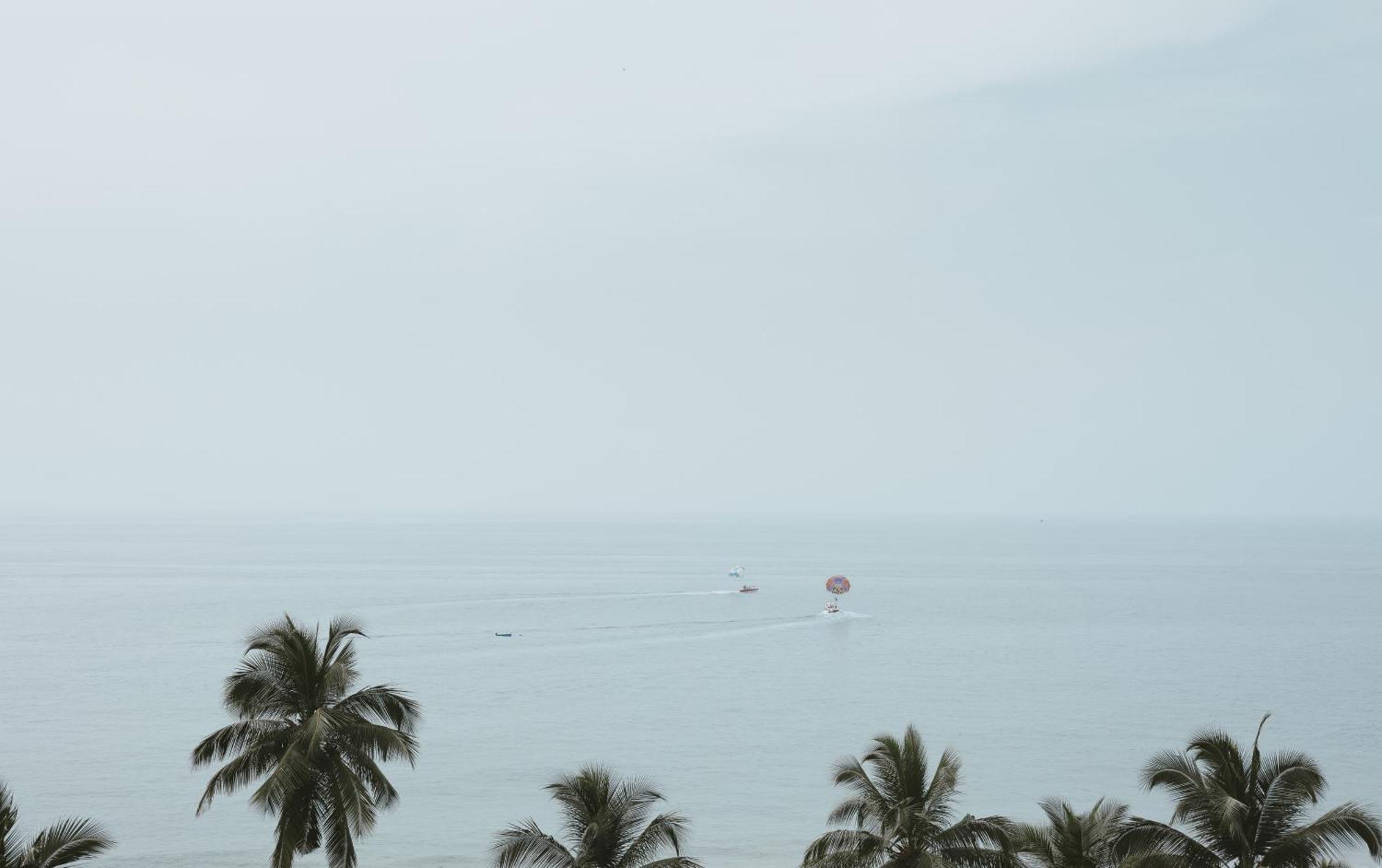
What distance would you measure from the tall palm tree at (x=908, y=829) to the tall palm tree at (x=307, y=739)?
9.24m

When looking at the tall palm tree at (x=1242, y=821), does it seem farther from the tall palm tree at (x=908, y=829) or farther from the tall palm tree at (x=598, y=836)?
the tall palm tree at (x=598, y=836)

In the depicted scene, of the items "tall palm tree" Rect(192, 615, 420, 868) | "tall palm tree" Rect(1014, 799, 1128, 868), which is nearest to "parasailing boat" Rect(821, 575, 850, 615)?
"tall palm tree" Rect(1014, 799, 1128, 868)

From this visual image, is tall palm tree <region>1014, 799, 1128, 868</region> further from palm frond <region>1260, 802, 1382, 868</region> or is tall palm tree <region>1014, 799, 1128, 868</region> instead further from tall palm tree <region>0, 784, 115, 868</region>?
tall palm tree <region>0, 784, 115, 868</region>

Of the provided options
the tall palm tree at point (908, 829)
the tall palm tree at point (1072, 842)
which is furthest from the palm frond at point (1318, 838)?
the tall palm tree at point (908, 829)

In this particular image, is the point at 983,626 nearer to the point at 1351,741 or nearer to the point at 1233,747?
the point at 1351,741

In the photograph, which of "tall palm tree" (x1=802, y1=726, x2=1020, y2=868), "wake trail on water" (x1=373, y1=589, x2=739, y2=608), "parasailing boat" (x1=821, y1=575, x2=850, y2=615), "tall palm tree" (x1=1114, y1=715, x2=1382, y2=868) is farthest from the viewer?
"wake trail on water" (x1=373, y1=589, x2=739, y2=608)

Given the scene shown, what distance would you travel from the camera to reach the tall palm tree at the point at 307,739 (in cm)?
2750

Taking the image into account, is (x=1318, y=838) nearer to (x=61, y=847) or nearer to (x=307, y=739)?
(x=307, y=739)

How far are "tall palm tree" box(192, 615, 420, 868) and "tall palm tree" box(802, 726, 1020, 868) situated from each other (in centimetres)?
924

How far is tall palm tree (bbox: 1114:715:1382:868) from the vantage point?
78.9 ft

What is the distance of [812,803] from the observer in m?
72.4

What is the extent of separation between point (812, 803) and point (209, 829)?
31687 millimetres

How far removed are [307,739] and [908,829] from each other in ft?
41.0

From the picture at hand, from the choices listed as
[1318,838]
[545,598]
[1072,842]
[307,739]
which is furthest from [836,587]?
[1318,838]
